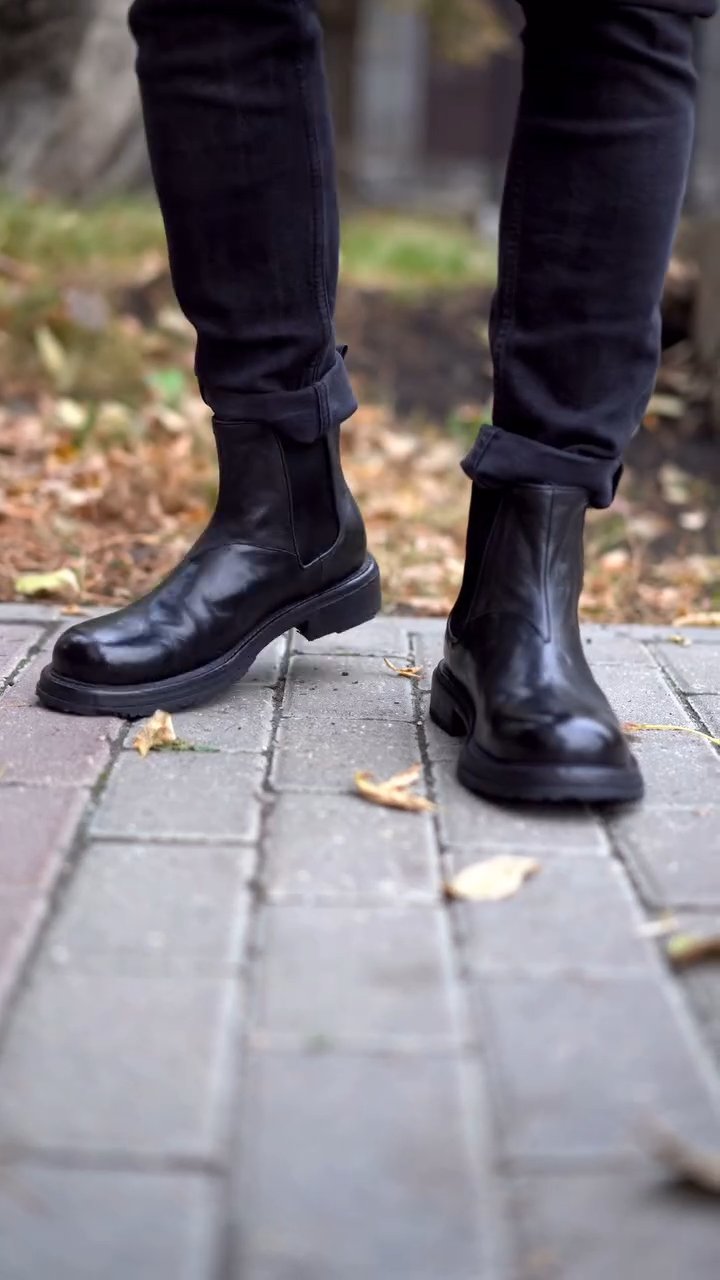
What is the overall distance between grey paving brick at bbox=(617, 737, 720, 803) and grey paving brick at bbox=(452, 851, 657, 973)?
17 centimetres

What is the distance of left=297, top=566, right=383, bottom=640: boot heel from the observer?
1650 mm

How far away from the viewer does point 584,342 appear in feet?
4.58

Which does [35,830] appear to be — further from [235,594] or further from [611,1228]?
[611,1228]

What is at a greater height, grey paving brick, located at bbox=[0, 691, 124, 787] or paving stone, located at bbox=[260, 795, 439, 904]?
paving stone, located at bbox=[260, 795, 439, 904]

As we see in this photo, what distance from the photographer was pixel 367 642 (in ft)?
6.12

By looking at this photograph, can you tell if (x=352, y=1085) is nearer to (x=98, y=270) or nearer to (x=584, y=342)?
(x=584, y=342)

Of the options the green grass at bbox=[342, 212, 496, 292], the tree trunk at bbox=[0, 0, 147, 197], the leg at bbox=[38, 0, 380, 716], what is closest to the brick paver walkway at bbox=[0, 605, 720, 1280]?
the leg at bbox=[38, 0, 380, 716]

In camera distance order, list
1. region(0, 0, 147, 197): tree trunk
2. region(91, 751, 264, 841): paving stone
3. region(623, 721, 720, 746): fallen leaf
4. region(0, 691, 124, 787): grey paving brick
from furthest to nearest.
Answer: region(0, 0, 147, 197): tree trunk < region(623, 721, 720, 746): fallen leaf < region(0, 691, 124, 787): grey paving brick < region(91, 751, 264, 841): paving stone

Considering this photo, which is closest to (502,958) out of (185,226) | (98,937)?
(98,937)

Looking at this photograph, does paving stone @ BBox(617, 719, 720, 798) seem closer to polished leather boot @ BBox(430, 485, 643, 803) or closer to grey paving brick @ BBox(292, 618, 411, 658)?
polished leather boot @ BBox(430, 485, 643, 803)

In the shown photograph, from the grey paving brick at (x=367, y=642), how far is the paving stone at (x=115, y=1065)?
0.87m

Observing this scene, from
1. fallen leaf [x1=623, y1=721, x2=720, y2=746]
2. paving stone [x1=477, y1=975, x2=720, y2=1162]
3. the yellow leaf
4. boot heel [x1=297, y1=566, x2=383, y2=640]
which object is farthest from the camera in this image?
the yellow leaf

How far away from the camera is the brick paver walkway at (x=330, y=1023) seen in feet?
2.49

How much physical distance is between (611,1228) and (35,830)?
64 cm
